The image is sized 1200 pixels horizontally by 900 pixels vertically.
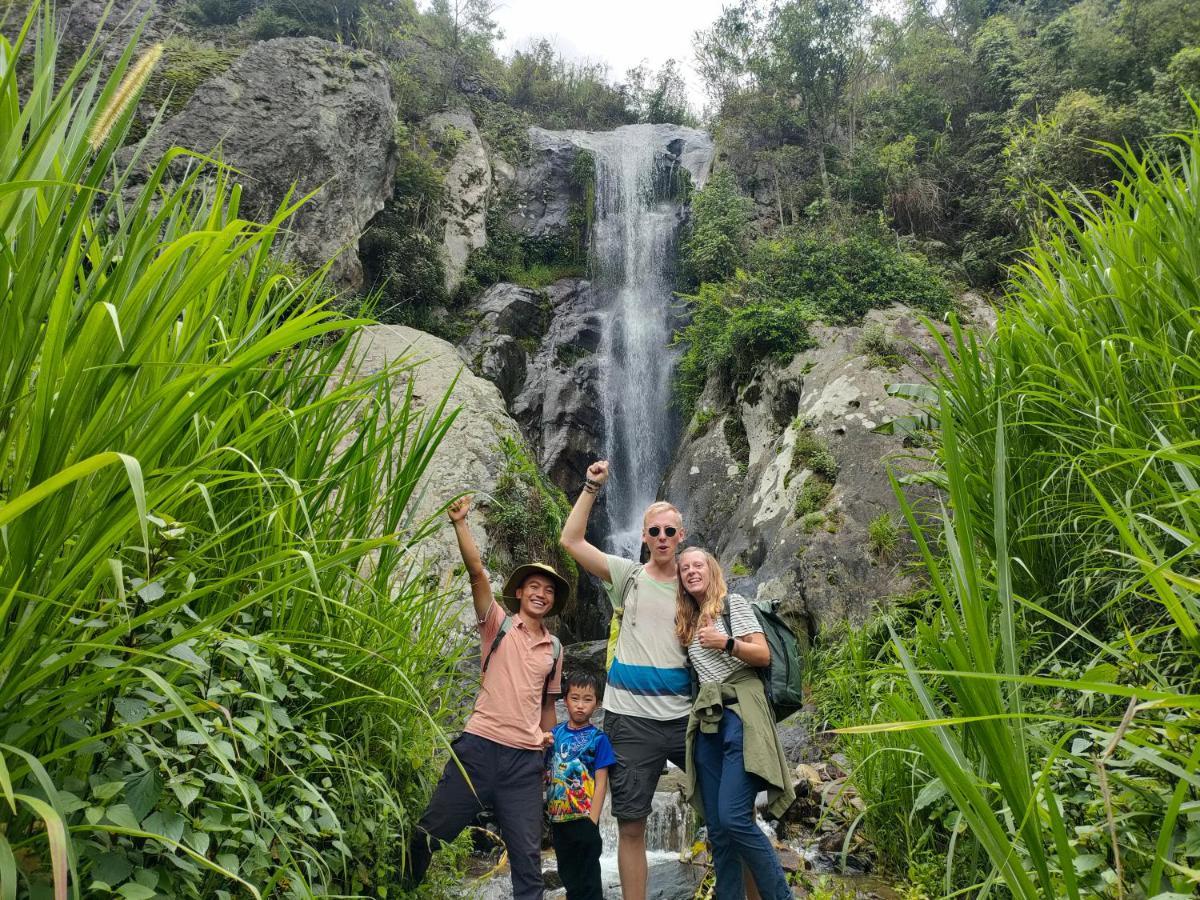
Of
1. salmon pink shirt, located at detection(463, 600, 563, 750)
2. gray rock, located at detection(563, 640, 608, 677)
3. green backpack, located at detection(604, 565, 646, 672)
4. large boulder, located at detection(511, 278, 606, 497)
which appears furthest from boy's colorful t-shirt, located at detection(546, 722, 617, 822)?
large boulder, located at detection(511, 278, 606, 497)

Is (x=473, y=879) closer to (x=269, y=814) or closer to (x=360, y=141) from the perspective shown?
(x=269, y=814)

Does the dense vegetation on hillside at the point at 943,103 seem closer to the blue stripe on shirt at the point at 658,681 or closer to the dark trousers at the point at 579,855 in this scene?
the blue stripe on shirt at the point at 658,681

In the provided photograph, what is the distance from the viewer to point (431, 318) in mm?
15891

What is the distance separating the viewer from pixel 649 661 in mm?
3207

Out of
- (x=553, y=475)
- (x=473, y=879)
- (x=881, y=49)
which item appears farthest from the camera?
(x=881, y=49)

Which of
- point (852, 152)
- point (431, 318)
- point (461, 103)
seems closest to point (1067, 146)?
point (852, 152)

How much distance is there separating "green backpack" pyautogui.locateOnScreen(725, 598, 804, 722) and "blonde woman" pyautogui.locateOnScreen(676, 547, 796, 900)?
0.04 metres

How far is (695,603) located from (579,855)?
112cm

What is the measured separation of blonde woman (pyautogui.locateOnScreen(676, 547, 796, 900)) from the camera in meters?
2.80

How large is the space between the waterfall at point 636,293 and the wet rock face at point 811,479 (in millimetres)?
2587

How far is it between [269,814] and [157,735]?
30 centimetres

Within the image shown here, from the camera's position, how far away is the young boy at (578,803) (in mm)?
3025

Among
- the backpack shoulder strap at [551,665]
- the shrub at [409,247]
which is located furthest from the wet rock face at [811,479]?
the shrub at [409,247]

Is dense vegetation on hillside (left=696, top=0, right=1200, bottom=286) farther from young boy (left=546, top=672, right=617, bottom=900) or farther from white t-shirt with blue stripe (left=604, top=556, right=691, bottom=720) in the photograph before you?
young boy (left=546, top=672, right=617, bottom=900)
